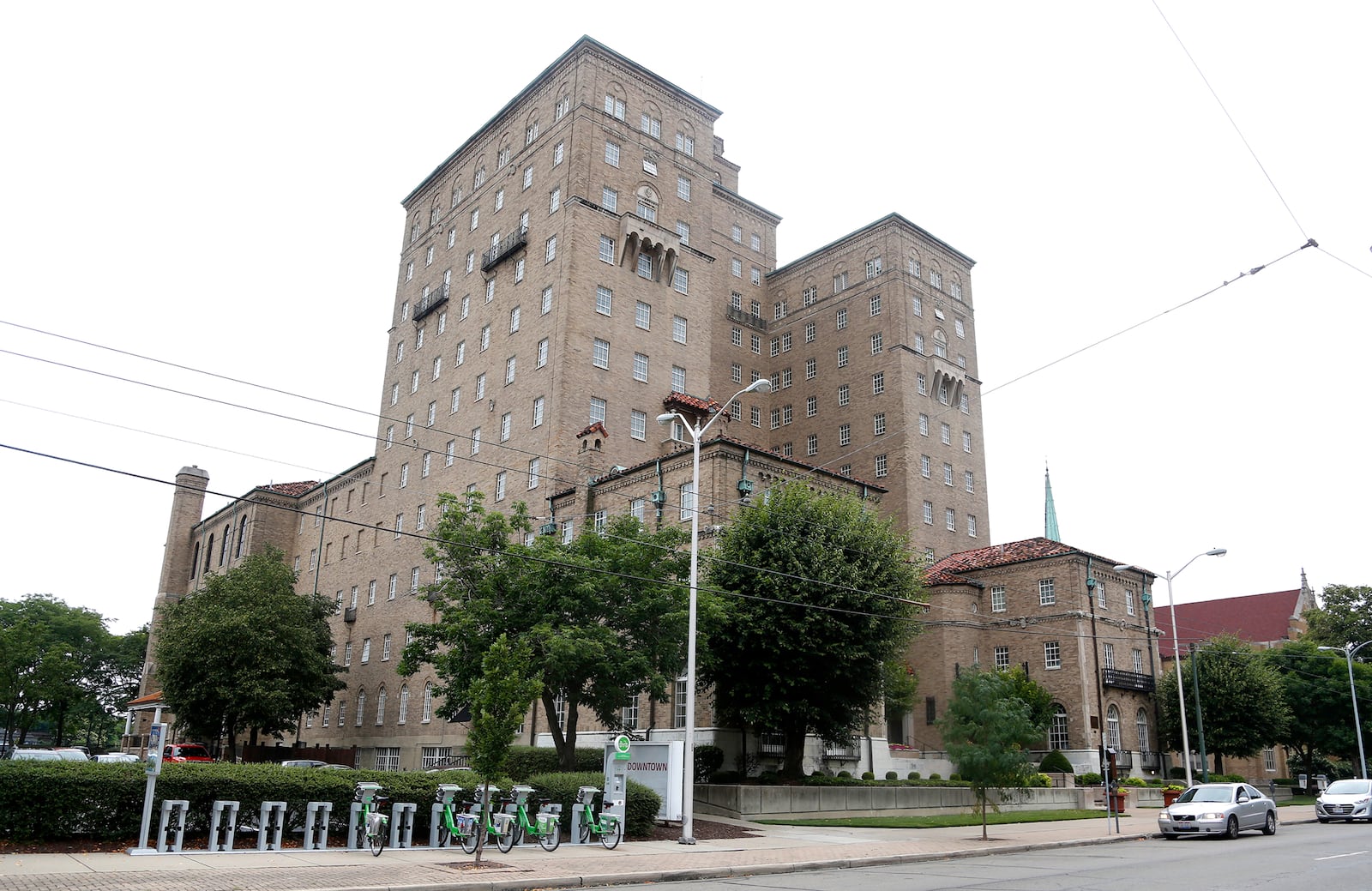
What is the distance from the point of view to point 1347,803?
34.5 metres

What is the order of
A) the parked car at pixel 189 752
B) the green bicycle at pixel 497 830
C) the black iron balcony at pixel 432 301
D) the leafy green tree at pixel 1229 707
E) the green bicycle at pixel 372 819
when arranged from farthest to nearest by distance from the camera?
the black iron balcony at pixel 432 301, the leafy green tree at pixel 1229 707, the parked car at pixel 189 752, the green bicycle at pixel 497 830, the green bicycle at pixel 372 819

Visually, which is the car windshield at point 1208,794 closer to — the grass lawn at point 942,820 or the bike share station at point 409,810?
the grass lawn at point 942,820

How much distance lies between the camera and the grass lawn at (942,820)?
30.0 m

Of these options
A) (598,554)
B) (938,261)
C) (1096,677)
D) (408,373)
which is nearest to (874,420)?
(938,261)

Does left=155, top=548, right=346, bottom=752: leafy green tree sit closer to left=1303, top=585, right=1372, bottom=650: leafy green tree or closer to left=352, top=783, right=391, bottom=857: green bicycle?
left=352, top=783, right=391, bottom=857: green bicycle

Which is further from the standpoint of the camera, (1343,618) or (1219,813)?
(1343,618)

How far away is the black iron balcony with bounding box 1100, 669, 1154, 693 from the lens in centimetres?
5044

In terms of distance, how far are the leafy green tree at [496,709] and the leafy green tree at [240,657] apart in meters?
32.4

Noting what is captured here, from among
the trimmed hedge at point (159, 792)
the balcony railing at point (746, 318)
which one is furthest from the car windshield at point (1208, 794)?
the balcony railing at point (746, 318)

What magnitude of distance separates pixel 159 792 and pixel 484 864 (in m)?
6.43

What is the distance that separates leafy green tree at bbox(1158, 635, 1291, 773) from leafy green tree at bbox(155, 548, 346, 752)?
4542 cm

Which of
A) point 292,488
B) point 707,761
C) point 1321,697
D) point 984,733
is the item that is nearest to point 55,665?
point 292,488

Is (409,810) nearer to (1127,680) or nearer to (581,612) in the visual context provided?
(581,612)

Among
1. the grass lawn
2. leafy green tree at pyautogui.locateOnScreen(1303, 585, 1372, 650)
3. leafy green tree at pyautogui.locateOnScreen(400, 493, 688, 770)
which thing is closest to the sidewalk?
the grass lawn
